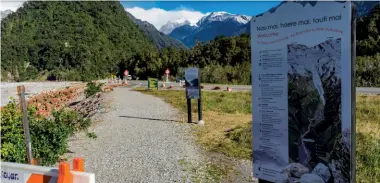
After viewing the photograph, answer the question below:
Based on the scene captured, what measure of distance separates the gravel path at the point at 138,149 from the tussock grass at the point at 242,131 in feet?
1.98

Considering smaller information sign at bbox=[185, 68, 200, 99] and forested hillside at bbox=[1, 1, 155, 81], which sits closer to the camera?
smaller information sign at bbox=[185, 68, 200, 99]

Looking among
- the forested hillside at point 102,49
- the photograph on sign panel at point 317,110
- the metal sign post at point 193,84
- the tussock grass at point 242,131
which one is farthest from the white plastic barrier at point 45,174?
the forested hillside at point 102,49

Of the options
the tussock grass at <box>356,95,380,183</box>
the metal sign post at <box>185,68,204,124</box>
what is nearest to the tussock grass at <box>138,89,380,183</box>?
the tussock grass at <box>356,95,380,183</box>

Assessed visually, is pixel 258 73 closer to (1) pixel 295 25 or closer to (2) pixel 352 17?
(1) pixel 295 25

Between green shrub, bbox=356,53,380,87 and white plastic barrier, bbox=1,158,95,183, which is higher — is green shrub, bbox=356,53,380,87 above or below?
above

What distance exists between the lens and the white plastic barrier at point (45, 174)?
11.6ft

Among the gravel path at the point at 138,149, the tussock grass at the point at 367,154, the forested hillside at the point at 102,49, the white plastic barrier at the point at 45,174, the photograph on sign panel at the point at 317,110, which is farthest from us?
the forested hillside at the point at 102,49

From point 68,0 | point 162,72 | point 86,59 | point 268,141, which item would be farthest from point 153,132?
point 68,0

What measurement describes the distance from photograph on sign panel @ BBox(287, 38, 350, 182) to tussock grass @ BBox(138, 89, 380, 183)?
3.28 metres

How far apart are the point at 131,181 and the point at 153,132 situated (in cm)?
430

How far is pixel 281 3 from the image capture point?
10.5ft

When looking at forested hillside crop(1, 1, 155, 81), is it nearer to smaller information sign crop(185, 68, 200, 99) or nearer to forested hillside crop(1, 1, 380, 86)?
forested hillside crop(1, 1, 380, 86)

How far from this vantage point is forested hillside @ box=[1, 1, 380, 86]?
36041 millimetres

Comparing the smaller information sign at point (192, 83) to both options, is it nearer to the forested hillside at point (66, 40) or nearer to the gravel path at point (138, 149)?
the gravel path at point (138, 149)
